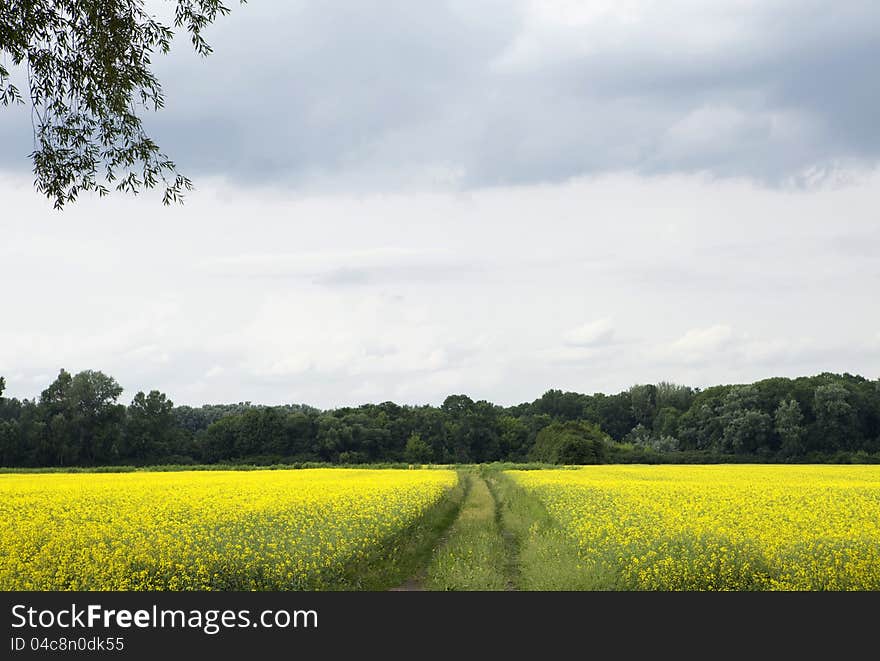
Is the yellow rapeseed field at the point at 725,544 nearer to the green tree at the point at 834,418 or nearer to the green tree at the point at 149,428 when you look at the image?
the green tree at the point at 149,428

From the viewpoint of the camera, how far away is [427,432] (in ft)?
305

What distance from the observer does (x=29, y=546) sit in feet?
45.3

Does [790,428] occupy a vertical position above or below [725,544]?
above

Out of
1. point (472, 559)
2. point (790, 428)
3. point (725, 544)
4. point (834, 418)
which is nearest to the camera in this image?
point (725, 544)

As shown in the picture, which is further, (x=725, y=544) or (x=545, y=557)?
(x=545, y=557)

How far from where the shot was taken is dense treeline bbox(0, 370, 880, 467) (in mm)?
75875

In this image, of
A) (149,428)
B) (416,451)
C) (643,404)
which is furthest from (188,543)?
(643,404)

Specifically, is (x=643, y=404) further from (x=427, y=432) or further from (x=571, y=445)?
(x=571, y=445)

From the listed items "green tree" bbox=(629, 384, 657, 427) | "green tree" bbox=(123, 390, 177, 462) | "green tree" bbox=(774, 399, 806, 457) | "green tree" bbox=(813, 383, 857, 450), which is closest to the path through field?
"green tree" bbox=(123, 390, 177, 462)

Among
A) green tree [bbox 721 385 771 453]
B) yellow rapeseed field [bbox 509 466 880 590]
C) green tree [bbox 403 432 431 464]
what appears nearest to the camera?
yellow rapeseed field [bbox 509 466 880 590]

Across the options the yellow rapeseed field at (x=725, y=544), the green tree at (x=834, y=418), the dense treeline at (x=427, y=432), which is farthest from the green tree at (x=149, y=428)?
the green tree at (x=834, y=418)

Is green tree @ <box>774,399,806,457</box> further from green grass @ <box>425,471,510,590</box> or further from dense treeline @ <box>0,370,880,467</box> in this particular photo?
green grass @ <box>425,471,510,590</box>

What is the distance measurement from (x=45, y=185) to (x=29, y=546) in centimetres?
639
